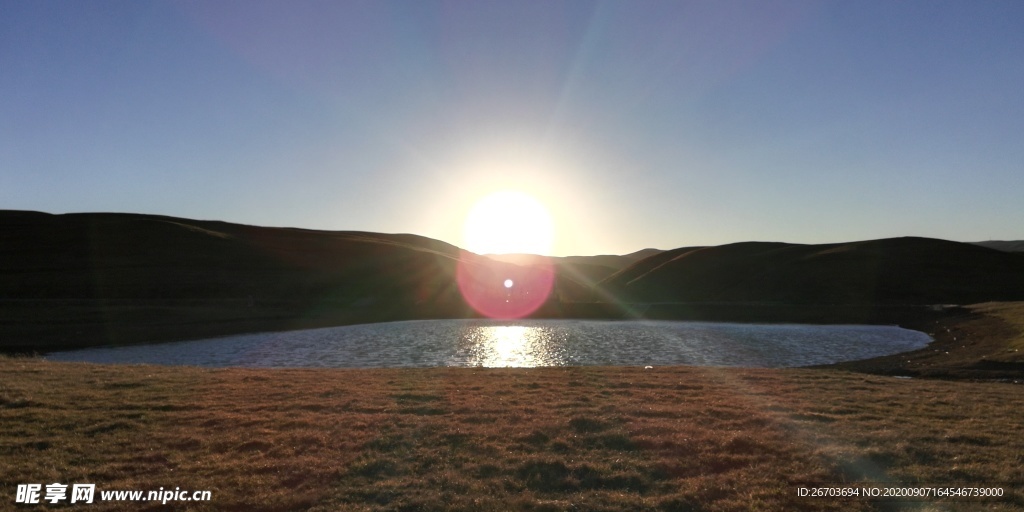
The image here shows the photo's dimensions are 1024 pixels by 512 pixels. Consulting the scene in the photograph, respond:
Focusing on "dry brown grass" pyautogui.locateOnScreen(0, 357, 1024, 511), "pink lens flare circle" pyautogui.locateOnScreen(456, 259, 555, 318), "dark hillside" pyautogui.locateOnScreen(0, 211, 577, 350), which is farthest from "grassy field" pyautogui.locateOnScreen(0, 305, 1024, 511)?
"pink lens flare circle" pyautogui.locateOnScreen(456, 259, 555, 318)

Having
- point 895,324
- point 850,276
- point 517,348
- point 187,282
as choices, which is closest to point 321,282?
point 187,282

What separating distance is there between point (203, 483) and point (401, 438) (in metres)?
6.14

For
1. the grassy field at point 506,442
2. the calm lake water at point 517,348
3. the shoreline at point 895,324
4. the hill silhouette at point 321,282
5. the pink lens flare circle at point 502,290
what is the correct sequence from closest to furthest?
the grassy field at point 506,442 < the shoreline at point 895,324 < the calm lake water at point 517,348 < the hill silhouette at point 321,282 < the pink lens flare circle at point 502,290

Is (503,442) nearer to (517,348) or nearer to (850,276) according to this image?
(517,348)

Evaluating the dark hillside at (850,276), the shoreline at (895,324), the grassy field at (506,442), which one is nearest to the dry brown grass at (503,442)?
the grassy field at (506,442)

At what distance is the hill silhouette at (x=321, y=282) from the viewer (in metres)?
83.9

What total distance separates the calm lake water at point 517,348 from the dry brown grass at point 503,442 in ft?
62.2

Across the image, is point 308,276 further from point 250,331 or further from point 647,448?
point 647,448

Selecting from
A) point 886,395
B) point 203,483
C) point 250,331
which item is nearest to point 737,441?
point 886,395

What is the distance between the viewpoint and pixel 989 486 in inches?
575

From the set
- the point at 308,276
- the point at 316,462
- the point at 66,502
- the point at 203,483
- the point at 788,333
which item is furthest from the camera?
the point at 308,276

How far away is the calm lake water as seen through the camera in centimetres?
4928

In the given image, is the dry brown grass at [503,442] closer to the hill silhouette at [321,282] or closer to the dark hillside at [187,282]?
the dark hillside at [187,282]

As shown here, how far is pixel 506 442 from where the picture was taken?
19172mm
